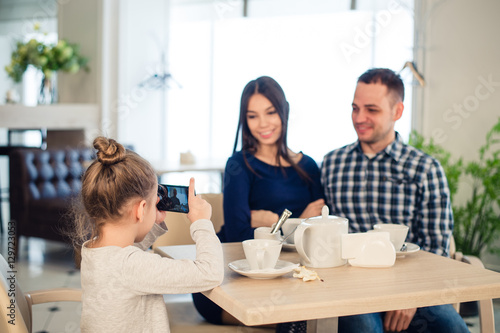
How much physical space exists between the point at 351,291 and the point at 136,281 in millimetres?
495

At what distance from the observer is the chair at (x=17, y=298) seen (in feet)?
4.65

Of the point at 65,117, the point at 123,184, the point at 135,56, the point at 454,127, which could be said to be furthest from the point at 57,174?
the point at 123,184

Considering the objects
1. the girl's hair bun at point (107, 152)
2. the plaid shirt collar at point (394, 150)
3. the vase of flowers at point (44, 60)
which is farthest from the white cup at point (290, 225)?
the vase of flowers at point (44, 60)

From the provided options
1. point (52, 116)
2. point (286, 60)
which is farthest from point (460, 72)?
point (52, 116)

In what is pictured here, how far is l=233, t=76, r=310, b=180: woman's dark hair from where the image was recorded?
224cm

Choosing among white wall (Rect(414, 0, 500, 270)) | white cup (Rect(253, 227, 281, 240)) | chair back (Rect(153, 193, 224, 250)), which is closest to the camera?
white cup (Rect(253, 227, 281, 240))

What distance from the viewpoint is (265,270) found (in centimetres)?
147

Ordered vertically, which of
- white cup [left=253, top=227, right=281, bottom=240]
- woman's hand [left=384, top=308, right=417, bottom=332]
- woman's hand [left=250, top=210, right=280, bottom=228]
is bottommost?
woman's hand [left=384, top=308, right=417, bottom=332]

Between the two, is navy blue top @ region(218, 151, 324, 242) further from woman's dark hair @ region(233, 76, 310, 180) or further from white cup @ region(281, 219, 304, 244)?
white cup @ region(281, 219, 304, 244)

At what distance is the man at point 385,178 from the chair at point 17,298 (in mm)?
1087

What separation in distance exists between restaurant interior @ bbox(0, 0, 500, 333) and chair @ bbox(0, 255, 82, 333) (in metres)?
1.80

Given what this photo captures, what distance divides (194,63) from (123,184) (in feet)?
16.2

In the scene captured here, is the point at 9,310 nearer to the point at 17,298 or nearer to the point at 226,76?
the point at 17,298

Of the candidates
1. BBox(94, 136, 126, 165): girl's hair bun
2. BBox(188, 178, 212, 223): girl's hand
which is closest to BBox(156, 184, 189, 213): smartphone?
BBox(188, 178, 212, 223): girl's hand
